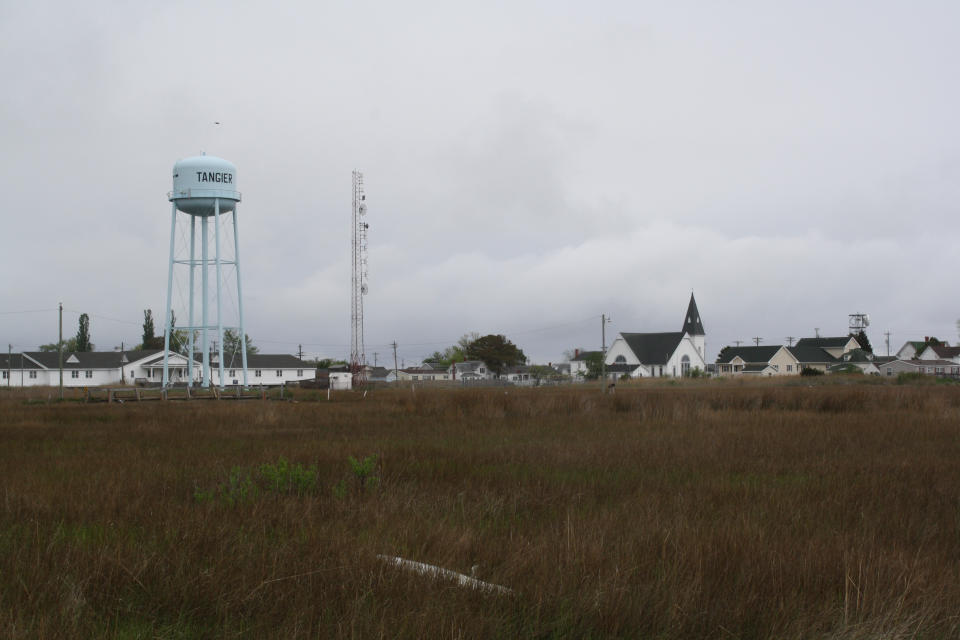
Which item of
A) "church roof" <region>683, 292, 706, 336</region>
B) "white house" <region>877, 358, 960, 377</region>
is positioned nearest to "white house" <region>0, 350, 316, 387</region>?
"church roof" <region>683, 292, 706, 336</region>

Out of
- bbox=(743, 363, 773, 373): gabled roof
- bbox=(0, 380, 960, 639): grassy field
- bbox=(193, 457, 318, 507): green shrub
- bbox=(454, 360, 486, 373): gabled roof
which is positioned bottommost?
bbox=(0, 380, 960, 639): grassy field

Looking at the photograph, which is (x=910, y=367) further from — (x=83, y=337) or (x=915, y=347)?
(x=83, y=337)

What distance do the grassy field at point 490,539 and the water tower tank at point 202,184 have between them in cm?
3574

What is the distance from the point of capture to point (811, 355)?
381 feet

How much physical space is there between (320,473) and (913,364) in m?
119

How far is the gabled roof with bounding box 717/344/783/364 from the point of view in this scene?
373ft

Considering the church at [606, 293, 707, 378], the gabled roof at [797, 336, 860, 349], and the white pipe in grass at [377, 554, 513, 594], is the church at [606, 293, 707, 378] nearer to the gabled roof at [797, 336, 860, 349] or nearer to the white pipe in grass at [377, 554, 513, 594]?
the gabled roof at [797, 336, 860, 349]

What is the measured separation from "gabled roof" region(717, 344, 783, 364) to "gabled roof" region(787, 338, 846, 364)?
3.11 meters

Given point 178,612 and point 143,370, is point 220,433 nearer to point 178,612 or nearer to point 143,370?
point 178,612

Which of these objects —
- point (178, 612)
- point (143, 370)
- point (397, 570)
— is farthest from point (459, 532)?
point (143, 370)

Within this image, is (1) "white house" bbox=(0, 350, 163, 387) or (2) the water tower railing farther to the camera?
(1) "white house" bbox=(0, 350, 163, 387)

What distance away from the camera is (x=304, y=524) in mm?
7441

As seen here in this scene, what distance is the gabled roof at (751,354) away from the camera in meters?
114

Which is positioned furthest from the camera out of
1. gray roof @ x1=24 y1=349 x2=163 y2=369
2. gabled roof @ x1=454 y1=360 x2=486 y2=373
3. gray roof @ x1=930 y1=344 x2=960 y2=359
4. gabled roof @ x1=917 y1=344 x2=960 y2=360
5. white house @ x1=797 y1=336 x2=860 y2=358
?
gray roof @ x1=930 y1=344 x2=960 y2=359
